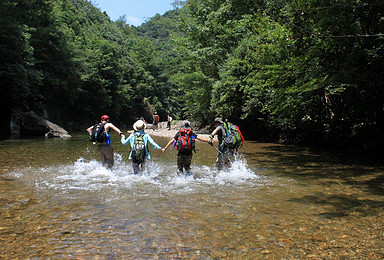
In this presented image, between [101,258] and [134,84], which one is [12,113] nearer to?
[101,258]

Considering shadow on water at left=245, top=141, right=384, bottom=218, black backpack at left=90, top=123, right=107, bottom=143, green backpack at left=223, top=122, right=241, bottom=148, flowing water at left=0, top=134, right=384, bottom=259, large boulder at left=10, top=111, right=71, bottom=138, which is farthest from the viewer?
large boulder at left=10, top=111, right=71, bottom=138

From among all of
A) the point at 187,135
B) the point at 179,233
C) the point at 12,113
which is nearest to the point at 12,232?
the point at 179,233

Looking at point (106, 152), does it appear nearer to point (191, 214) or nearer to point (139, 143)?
point (139, 143)

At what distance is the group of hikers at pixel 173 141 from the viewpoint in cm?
848

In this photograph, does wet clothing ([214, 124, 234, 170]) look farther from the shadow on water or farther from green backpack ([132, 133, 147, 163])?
green backpack ([132, 133, 147, 163])

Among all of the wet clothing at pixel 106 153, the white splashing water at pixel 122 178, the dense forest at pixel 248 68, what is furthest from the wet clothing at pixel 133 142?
the dense forest at pixel 248 68

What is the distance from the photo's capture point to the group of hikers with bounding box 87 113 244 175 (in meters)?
8.48

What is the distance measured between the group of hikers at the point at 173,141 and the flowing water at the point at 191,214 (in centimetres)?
37

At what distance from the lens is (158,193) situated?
7.12m

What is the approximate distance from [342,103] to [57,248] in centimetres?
1426

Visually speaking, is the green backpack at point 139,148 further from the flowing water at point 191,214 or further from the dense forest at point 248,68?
the dense forest at point 248,68

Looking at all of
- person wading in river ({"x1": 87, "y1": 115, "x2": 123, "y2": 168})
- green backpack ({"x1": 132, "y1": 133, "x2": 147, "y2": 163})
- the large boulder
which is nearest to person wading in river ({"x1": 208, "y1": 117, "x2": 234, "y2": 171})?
green backpack ({"x1": 132, "y1": 133, "x2": 147, "y2": 163})

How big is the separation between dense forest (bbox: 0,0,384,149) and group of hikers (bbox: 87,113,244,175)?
3.59 metres

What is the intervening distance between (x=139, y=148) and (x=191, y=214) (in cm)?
334
